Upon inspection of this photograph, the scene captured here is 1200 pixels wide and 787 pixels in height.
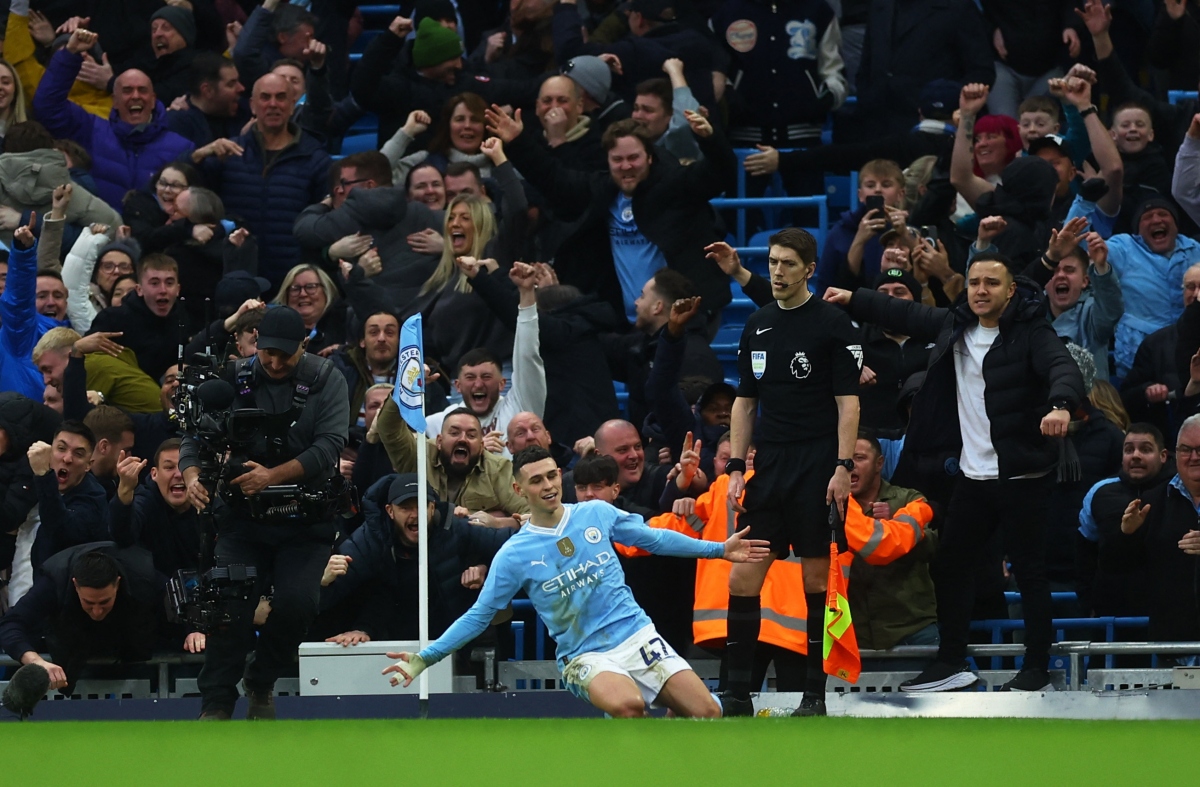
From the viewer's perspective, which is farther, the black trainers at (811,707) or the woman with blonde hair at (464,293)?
the woman with blonde hair at (464,293)

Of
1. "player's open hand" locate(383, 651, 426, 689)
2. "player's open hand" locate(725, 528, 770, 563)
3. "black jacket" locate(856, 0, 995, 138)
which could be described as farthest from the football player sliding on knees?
"black jacket" locate(856, 0, 995, 138)

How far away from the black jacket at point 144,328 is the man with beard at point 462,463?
224cm

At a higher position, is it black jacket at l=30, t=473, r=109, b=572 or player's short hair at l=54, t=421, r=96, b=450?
player's short hair at l=54, t=421, r=96, b=450

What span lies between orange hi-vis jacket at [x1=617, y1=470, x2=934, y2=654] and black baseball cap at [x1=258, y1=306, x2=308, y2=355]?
6.63ft

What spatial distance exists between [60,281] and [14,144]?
4.45 ft

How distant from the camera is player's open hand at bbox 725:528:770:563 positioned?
28.0 ft

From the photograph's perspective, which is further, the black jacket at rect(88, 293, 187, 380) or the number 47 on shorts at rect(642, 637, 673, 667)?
the black jacket at rect(88, 293, 187, 380)

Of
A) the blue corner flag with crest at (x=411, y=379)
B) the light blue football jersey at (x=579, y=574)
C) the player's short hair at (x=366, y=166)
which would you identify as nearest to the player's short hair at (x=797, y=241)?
the light blue football jersey at (x=579, y=574)

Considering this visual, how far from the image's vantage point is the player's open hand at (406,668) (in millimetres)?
8242

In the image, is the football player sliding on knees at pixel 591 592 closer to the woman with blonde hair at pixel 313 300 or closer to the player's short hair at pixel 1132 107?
the woman with blonde hair at pixel 313 300

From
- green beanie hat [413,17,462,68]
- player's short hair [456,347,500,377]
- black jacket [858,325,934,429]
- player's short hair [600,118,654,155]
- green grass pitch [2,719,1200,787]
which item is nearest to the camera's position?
green grass pitch [2,719,1200,787]

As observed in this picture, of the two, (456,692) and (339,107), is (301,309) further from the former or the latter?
(456,692)

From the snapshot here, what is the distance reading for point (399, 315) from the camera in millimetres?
12789

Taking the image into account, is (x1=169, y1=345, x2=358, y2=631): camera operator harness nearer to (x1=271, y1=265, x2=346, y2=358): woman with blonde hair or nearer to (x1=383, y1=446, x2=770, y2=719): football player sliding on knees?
(x1=383, y1=446, x2=770, y2=719): football player sliding on knees
